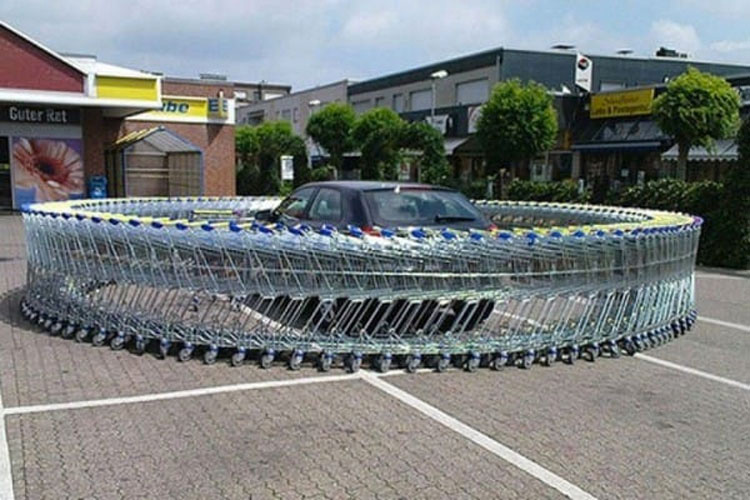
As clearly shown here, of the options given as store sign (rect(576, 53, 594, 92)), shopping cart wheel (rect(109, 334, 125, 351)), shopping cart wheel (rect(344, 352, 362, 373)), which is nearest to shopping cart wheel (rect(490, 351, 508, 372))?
shopping cart wheel (rect(344, 352, 362, 373))

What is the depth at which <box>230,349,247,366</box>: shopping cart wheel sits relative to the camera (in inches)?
247

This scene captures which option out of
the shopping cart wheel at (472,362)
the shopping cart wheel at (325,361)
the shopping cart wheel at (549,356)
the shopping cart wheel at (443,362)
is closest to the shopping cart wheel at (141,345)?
the shopping cart wheel at (325,361)

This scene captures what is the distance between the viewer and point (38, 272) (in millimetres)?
7805

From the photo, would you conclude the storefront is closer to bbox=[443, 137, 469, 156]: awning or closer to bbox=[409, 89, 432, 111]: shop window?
bbox=[443, 137, 469, 156]: awning

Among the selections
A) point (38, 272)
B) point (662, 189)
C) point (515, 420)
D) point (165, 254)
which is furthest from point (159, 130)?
point (515, 420)

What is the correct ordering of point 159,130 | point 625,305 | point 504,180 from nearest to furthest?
point 625,305 → point 159,130 → point 504,180

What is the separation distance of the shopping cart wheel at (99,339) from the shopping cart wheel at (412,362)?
9.74ft

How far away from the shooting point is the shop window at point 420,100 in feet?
143

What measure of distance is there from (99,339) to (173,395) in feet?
5.84

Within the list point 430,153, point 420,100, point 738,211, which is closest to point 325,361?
point 738,211

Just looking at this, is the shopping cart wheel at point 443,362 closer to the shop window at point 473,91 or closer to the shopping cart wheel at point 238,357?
the shopping cart wheel at point 238,357

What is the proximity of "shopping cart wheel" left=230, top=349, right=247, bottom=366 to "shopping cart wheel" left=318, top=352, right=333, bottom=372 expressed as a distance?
683 mm

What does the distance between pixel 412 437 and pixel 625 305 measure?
130 inches

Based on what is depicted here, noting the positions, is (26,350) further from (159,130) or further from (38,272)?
(159,130)
